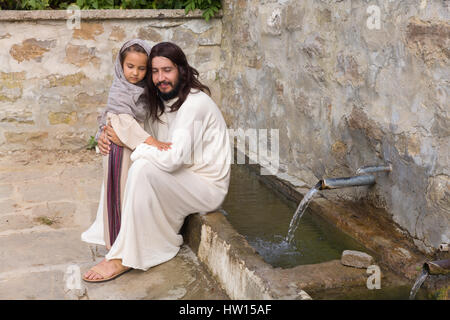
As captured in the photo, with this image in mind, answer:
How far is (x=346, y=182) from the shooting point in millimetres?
3102

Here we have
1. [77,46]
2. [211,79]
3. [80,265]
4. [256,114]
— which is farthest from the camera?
[211,79]

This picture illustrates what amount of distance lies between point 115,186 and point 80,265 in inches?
19.3

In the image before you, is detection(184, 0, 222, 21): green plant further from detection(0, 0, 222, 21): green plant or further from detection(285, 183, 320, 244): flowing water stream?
detection(285, 183, 320, 244): flowing water stream

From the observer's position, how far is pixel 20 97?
17.7ft

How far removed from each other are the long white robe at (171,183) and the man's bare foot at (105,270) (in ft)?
0.12

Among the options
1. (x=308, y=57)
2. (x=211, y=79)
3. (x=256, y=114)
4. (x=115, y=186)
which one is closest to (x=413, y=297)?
(x=115, y=186)

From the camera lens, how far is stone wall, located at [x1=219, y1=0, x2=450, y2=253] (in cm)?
272

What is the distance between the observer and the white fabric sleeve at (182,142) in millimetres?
2865

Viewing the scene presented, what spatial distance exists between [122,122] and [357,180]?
4.75 feet

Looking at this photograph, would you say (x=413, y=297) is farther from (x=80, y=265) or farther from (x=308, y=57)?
(x=308, y=57)

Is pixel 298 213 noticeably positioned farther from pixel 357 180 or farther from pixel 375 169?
pixel 375 169

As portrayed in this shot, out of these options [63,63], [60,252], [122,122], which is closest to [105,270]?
[60,252]

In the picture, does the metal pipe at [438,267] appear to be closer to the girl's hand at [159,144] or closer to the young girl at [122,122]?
the girl's hand at [159,144]

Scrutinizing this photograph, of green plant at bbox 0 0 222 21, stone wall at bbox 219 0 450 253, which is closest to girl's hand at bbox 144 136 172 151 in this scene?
stone wall at bbox 219 0 450 253
